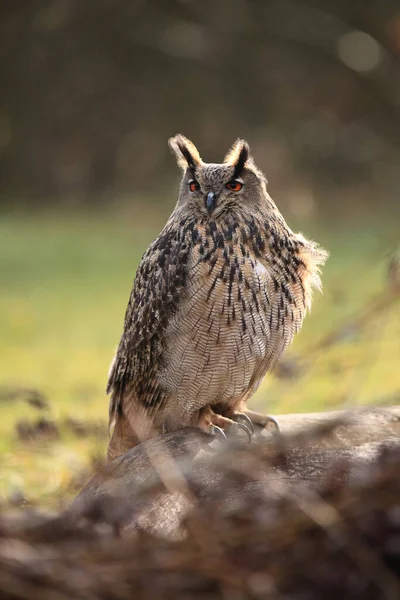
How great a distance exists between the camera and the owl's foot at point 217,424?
7.45ft

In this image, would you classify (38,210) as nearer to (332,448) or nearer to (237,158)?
(237,158)

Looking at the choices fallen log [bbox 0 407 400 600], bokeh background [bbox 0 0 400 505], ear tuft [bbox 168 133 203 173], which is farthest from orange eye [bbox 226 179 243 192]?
bokeh background [bbox 0 0 400 505]

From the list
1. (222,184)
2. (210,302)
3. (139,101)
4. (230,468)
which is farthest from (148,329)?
(139,101)

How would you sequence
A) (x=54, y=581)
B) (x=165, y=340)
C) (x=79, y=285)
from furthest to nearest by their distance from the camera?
(x=79, y=285)
(x=165, y=340)
(x=54, y=581)

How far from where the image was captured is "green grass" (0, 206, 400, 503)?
3.20 m

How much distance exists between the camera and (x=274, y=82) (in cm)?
1122

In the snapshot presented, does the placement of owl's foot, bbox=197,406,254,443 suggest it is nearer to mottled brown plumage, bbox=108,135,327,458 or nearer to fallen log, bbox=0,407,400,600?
mottled brown plumage, bbox=108,135,327,458

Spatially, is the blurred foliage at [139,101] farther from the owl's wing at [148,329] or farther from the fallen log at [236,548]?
the fallen log at [236,548]

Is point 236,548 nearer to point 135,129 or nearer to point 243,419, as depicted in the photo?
point 243,419

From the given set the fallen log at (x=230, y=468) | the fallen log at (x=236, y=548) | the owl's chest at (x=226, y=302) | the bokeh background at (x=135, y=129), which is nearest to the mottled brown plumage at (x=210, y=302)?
the owl's chest at (x=226, y=302)

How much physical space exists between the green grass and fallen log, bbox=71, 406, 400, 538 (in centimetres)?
21

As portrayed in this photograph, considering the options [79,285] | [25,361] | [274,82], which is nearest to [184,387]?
[25,361]

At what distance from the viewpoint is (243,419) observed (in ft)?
8.02

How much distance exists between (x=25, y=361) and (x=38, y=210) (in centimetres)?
516
